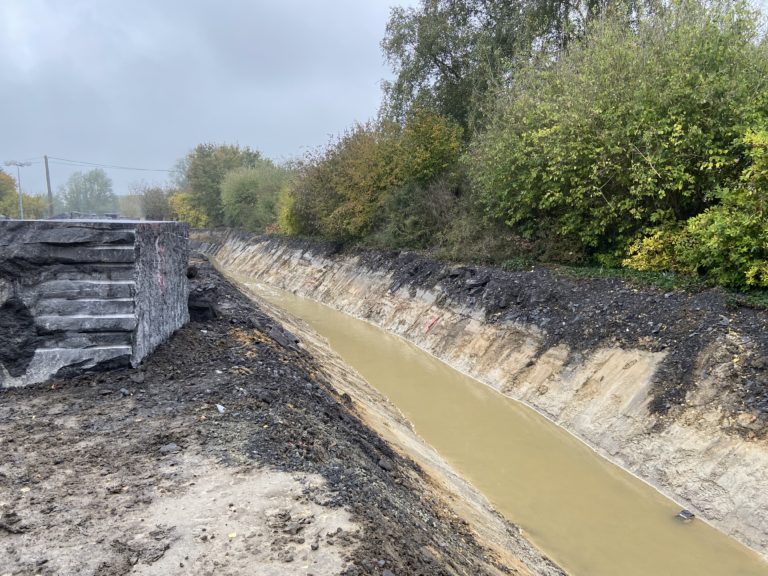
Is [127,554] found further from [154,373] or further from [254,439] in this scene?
[154,373]

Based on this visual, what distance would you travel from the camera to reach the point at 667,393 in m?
9.05

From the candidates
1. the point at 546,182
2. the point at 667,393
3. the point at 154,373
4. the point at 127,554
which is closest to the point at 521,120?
the point at 546,182

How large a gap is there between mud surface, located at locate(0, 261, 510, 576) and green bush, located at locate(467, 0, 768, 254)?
29.6 ft

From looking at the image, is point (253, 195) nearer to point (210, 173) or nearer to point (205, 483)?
point (210, 173)

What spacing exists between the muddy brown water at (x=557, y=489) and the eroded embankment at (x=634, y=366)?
1.23 ft

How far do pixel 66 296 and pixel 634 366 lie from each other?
372 inches

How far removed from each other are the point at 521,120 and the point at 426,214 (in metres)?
6.47

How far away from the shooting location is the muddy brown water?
6.71m

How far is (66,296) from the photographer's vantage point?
261 inches

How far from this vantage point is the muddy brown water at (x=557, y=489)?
6.71 metres

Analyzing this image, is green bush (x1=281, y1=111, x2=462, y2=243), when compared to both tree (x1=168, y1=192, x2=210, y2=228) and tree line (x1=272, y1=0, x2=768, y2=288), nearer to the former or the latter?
tree line (x1=272, y1=0, x2=768, y2=288)

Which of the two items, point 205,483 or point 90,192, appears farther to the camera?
point 90,192

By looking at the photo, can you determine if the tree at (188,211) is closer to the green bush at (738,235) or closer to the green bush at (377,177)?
the green bush at (377,177)

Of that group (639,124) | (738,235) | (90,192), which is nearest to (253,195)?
(639,124)
